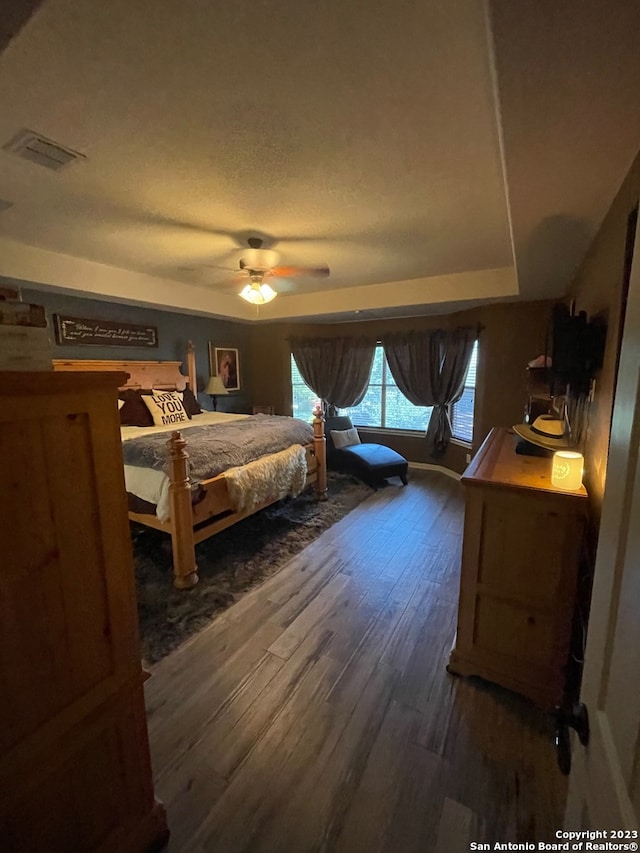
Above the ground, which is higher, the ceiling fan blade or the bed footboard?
the ceiling fan blade

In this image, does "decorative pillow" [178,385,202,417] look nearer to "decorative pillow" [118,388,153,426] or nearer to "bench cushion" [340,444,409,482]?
"decorative pillow" [118,388,153,426]

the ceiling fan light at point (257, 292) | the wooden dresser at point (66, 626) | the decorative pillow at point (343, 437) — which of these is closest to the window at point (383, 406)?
the decorative pillow at point (343, 437)

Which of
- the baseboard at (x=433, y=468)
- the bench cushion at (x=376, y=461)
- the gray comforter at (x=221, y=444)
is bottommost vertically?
the baseboard at (x=433, y=468)

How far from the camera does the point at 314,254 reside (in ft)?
10.5

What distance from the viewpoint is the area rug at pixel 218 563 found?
6.93ft

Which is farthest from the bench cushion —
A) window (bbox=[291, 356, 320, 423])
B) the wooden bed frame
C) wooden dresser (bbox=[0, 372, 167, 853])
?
wooden dresser (bbox=[0, 372, 167, 853])

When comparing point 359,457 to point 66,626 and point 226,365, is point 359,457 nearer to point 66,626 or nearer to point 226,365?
point 226,365

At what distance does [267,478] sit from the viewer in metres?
3.07

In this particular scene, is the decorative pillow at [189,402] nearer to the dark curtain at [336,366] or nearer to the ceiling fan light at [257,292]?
the dark curtain at [336,366]

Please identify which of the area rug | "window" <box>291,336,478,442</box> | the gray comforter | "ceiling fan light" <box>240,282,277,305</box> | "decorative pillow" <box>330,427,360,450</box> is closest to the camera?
the area rug

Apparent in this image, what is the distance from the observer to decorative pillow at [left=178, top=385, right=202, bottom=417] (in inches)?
Result: 177

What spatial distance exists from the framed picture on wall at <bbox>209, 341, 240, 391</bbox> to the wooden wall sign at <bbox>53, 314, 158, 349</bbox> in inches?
35.9

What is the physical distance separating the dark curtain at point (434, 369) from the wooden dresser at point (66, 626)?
14.2 ft

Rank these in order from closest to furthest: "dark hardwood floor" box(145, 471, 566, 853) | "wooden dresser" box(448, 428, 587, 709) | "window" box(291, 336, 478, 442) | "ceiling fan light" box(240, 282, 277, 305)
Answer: "dark hardwood floor" box(145, 471, 566, 853), "wooden dresser" box(448, 428, 587, 709), "ceiling fan light" box(240, 282, 277, 305), "window" box(291, 336, 478, 442)
